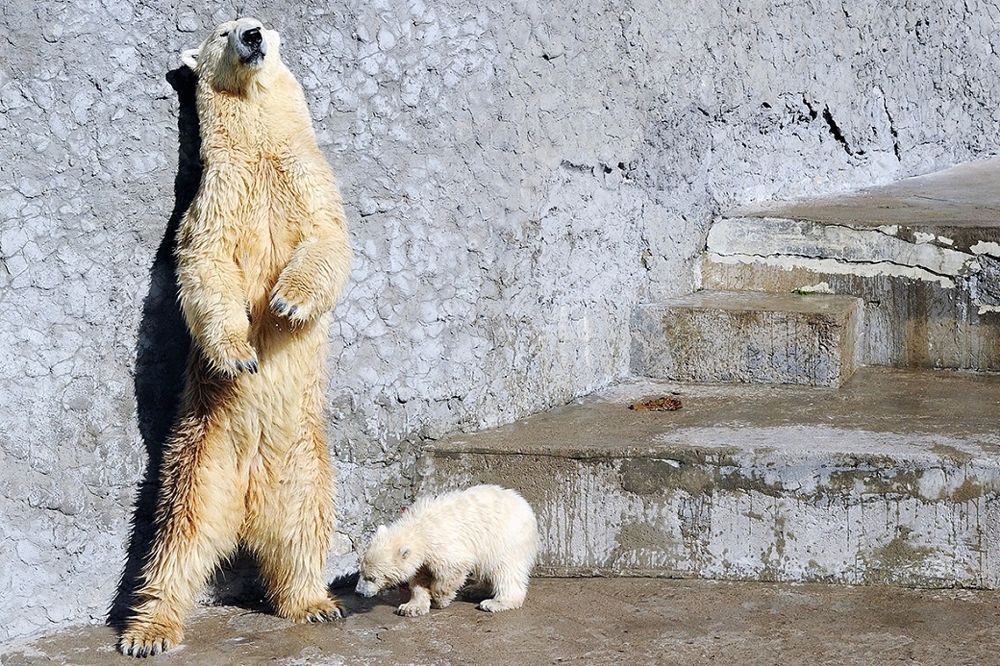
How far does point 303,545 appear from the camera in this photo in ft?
11.2

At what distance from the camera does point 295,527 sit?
3400 mm

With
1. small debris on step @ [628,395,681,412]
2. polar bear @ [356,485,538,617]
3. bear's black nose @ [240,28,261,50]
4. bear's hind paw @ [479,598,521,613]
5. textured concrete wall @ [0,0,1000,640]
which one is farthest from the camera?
small debris on step @ [628,395,681,412]

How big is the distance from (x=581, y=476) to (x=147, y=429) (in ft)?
4.41

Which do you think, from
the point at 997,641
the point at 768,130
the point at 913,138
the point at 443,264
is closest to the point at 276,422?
the point at 443,264

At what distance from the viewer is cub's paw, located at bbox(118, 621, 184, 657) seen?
124 inches

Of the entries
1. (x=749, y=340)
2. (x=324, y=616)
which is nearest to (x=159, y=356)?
(x=324, y=616)

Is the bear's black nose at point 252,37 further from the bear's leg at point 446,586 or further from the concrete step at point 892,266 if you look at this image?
the concrete step at point 892,266

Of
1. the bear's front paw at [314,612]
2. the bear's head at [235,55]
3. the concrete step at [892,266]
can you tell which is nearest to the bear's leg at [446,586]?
the bear's front paw at [314,612]

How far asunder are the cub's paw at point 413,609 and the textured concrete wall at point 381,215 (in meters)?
0.36

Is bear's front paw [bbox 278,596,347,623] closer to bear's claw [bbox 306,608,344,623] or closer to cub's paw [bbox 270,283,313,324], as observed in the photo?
bear's claw [bbox 306,608,344,623]

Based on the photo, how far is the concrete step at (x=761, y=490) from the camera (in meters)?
3.45

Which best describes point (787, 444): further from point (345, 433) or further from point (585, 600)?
point (345, 433)

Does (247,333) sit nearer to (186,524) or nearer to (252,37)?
(186,524)

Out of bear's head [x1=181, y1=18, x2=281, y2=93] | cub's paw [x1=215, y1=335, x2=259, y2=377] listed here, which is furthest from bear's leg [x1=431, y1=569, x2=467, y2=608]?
bear's head [x1=181, y1=18, x2=281, y2=93]
